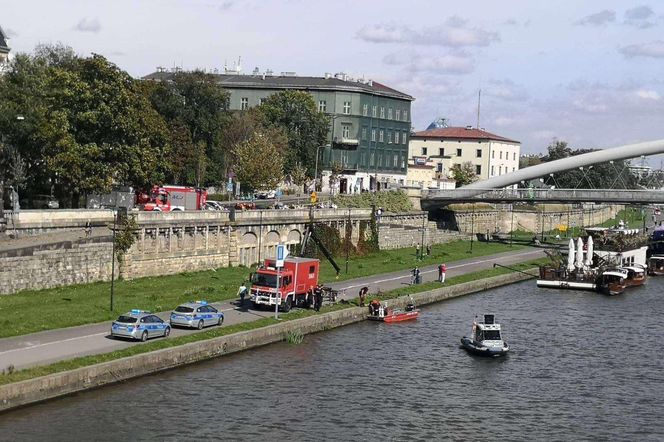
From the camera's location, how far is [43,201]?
89938mm

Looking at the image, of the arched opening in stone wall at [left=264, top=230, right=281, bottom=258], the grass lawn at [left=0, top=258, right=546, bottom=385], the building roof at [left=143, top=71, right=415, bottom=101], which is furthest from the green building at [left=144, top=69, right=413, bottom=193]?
the grass lawn at [left=0, top=258, right=546, bottom=385]

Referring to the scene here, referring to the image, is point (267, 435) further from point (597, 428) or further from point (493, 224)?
point (493, 224)

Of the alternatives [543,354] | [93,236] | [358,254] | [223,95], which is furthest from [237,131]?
[543,354]

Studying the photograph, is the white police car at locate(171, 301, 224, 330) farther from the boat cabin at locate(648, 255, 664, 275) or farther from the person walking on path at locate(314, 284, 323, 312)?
the boat cabin at locate(648, 255, 664, 275)

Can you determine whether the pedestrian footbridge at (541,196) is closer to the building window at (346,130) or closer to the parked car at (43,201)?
the building window at (346,130)

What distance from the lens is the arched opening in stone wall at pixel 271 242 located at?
92.4 metres

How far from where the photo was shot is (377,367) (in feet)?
187

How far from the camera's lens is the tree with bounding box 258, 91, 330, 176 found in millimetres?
145125

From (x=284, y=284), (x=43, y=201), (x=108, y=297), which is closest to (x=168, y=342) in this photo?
(x=108, y=297)

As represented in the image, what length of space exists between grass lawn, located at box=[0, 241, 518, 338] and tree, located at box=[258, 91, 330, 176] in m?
52.1

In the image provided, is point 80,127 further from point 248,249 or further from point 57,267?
point 57,267

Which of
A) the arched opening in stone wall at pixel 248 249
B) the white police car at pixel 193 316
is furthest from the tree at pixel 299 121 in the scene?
the white police car at pixel 193 316

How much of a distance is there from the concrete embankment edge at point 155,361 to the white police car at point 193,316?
2.00m

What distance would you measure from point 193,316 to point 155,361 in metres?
6.95
